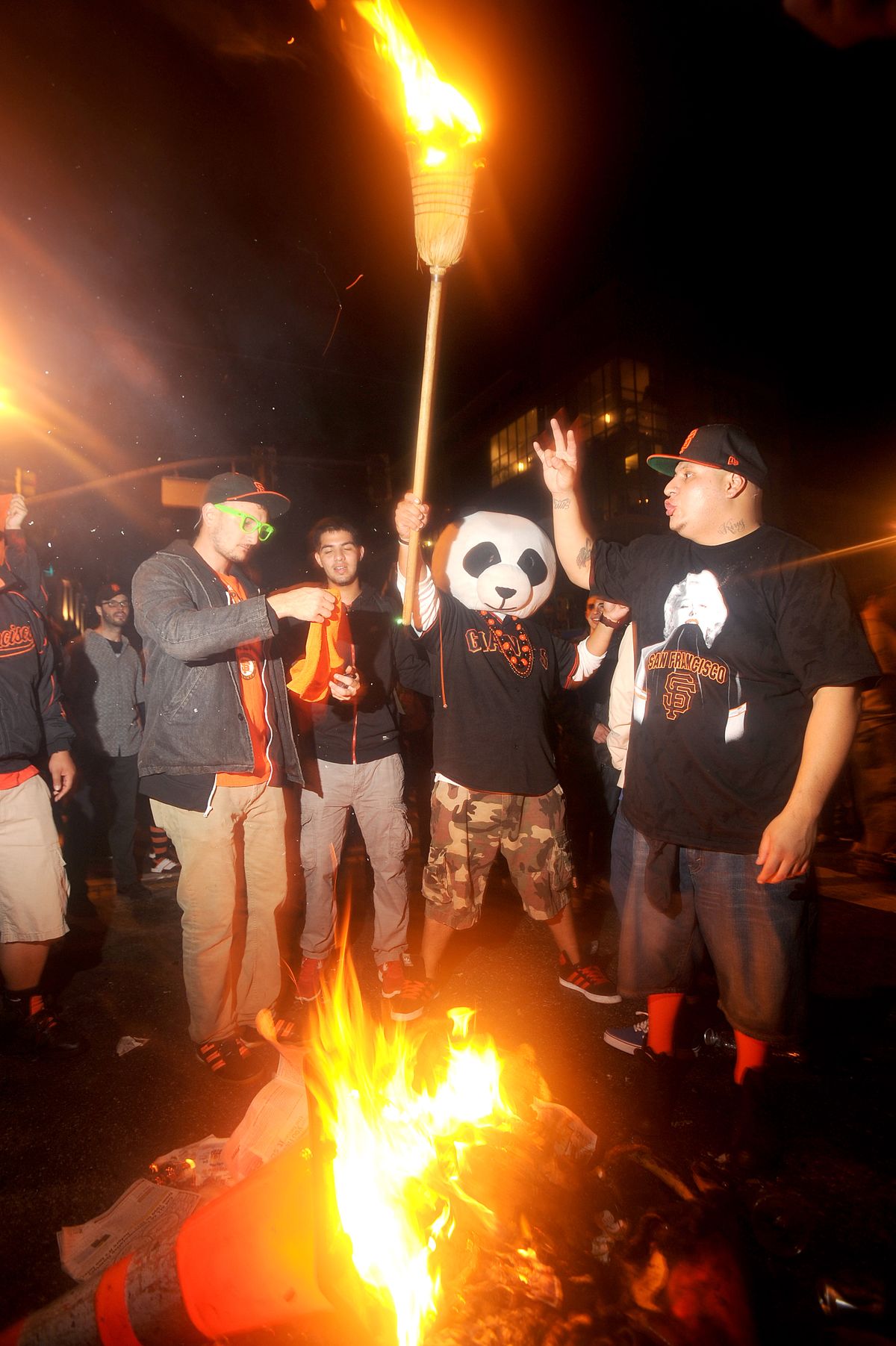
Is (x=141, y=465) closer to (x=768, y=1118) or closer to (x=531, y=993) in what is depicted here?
(x=531, y=993)

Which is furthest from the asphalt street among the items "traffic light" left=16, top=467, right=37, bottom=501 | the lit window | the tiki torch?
the lit window

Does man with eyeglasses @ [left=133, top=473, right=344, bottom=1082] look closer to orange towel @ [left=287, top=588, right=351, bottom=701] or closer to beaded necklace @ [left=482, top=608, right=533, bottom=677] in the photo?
orange towel @ [left=287, top=588, right=351, bottom=701]

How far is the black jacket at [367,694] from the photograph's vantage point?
151 inches

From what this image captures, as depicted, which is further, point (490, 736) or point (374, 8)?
point (490, 736)

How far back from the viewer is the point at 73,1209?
2.29 m

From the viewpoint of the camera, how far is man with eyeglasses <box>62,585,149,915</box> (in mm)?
5676

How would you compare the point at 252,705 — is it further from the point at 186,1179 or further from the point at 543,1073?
the point at 543,1073

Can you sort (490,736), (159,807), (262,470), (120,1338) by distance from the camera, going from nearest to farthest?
(120,1338), (159,807), (490,736), (262,470)

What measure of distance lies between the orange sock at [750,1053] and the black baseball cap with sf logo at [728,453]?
2.25 metres

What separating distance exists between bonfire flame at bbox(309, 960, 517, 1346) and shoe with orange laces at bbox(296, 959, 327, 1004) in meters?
1.30

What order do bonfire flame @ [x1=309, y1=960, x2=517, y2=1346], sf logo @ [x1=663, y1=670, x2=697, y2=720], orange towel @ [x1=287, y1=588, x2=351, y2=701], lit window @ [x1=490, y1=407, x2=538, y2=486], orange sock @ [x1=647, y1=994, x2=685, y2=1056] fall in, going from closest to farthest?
bonfire flame @ [x1=309, y1=960, x2=517, y2=1346]
sf logo @ [x1=663, y1=670, x2=697, y2=720]
orange sock @ [x1=647, y1=994, x2=685, y2=1056]
orange towel @ [x1=287, y1=588, x2=351, y2=701]
lit window @ [x1=490, y1=407, x2=538, y2=486]

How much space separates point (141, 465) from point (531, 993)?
15.4m

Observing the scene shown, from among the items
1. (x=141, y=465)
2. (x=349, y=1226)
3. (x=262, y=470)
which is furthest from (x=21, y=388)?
(x=349, y=1226)

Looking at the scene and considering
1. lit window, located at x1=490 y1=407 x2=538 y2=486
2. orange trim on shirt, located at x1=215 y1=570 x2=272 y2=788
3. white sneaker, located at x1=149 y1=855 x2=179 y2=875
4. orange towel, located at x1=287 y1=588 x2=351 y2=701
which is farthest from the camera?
lit window, located at x1=490 y1=407 x2=538 y2=486
